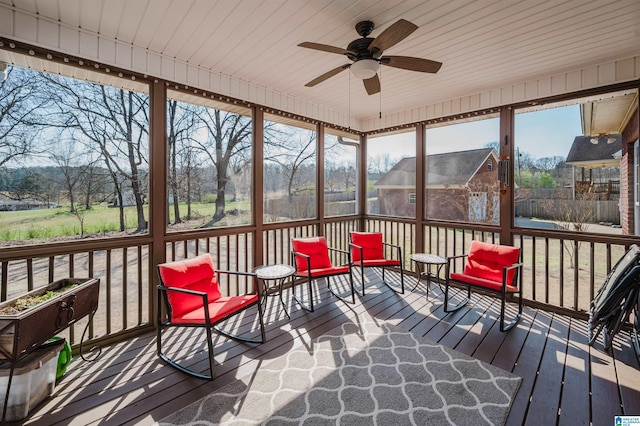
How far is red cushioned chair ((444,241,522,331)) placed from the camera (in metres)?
3.27

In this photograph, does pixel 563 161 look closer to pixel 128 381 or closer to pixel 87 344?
pixel 128 381

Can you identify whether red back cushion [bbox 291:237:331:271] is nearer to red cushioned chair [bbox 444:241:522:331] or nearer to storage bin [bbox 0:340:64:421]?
red cushioned chair [bbox 444:241:522:331]

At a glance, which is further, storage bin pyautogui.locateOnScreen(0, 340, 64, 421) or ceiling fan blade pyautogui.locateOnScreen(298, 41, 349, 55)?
ceiling fan blade pyautogui.locateOnScreen(298, 41, 349, 55)

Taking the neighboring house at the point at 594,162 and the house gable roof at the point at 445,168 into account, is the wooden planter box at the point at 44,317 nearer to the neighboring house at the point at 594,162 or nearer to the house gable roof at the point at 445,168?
the house gable roof at the point at 445,168

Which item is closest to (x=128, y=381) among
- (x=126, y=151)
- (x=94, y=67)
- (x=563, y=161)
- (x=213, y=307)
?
(x=213, y=307)

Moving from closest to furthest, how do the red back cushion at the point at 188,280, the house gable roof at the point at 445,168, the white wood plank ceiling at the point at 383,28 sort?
1. the white wood plank ceiling at the point at 383,28
2. the red back cushion at the point at 188,280
3. the house gable roof at the point at 445,168

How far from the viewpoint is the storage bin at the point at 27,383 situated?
193 cm

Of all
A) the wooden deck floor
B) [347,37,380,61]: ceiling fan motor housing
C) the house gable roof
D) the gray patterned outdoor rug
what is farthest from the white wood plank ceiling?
the gray patterned outdoor rug

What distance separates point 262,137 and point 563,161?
403 centimetres

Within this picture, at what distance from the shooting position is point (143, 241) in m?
3.17

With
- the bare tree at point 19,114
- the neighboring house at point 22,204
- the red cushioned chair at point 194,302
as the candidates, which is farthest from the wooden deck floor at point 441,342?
the bare tree at point 19,114

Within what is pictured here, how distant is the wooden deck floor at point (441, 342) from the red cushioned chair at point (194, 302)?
0.59ft

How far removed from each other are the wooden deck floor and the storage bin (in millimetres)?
82

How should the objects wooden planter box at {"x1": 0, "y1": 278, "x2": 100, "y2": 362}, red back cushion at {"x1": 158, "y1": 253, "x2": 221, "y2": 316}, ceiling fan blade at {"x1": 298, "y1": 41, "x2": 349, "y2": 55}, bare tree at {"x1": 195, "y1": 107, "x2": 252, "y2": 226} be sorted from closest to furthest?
wooden planter box at {"x1": 0, "y1": 278, "x2": 100, "y2": 362} < ceiling fan blade at {"x1": 298, "y1": 41, "x2": 349, "y2": 55} < red back cushion at {"x1": 158, "y1": 253, "x2": 221, "y2": 316} < bare tree at {"x1": 195, "y1": 107, "x2": 252, "y2": 226}
